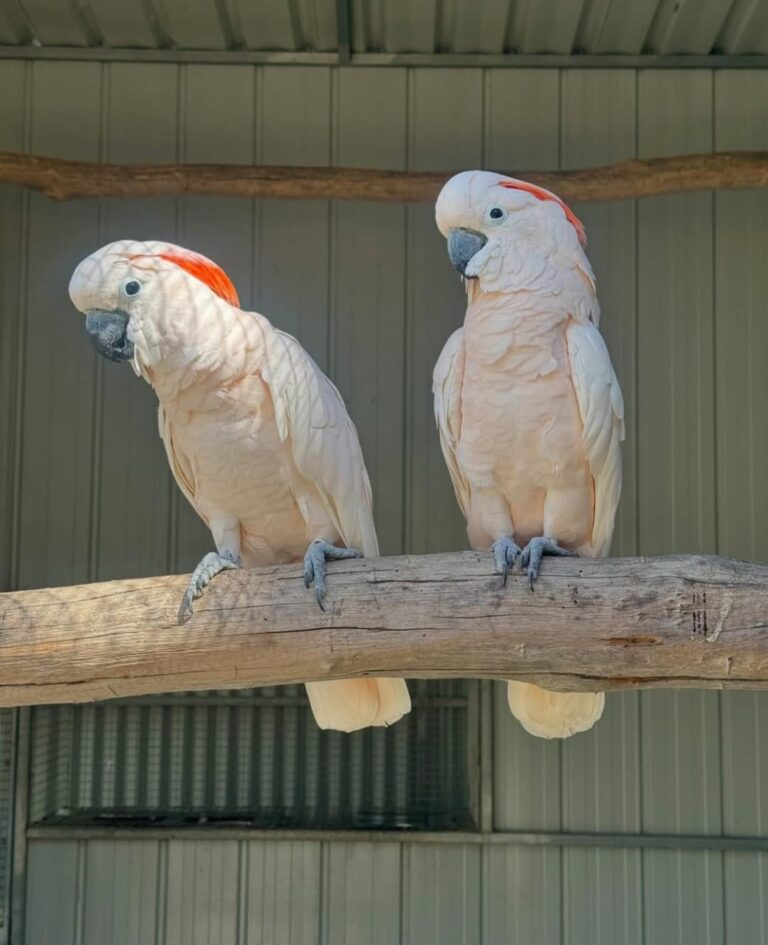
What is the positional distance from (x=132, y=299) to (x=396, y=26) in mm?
2305

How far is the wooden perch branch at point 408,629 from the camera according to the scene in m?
1.95

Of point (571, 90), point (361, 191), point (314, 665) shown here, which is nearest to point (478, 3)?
point (571, 90)

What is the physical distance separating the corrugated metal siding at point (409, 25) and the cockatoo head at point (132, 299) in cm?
205

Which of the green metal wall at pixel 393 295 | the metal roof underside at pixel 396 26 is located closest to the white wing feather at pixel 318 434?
the green metal wall at pixel 393 295

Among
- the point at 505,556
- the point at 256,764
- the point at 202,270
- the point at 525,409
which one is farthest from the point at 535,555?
the point at 256,764

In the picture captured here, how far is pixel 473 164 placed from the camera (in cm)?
418

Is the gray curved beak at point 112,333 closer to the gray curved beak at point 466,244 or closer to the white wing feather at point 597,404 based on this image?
the gray curved beak at point 466,244

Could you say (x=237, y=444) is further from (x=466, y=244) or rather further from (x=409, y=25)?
(x=409, y=25)

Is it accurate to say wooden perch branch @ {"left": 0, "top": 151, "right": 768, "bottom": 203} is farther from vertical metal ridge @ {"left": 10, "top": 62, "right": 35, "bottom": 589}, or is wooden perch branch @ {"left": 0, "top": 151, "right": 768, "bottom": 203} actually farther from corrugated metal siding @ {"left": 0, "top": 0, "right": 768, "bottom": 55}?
corrugated metal siding @ {"left": 0, "top": 0, "right": 768, "bottom": 55}

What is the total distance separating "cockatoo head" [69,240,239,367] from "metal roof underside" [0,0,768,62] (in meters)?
2.01

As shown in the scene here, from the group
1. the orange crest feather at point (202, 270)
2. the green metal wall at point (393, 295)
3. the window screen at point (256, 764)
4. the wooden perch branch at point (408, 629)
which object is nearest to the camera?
the wooden perch branch at point (408, 629)

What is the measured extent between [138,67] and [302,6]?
0.84 meters

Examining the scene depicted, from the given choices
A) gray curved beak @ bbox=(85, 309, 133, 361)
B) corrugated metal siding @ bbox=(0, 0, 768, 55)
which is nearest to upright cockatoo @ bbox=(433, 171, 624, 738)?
gray curved beak @ bbox=(85, 309, 133, 361)

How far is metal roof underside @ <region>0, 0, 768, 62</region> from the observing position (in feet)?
12.7
